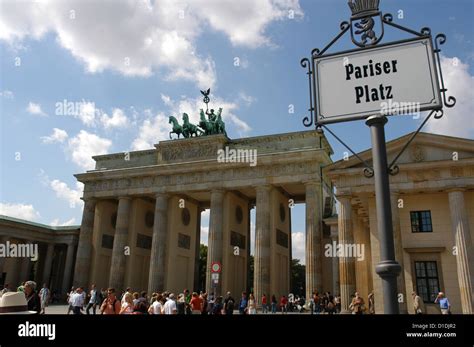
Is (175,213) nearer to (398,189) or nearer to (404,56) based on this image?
(398,189)

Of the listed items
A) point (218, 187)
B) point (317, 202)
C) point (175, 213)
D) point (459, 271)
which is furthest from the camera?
point (175, 213)

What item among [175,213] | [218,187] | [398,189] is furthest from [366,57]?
[175,213]

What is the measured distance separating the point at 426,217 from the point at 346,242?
18.8 ft

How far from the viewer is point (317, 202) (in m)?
42.1

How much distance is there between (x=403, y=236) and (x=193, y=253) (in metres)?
32.8

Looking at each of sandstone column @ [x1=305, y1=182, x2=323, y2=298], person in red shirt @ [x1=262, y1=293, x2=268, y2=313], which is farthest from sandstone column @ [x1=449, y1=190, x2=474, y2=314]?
person in red shirt @ [x1=262, y1=293, x2=268, y2=313]

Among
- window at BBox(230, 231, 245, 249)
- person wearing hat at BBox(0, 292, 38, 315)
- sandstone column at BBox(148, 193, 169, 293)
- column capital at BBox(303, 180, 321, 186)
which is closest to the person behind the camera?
person wearing hat at BBox(0, 292, 38, 315)

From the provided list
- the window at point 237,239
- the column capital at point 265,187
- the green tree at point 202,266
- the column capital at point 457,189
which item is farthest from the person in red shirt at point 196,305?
the green tree at point 202,266

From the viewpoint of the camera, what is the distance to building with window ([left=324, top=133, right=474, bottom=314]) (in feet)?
85.4

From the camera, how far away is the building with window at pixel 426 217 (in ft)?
85.4
